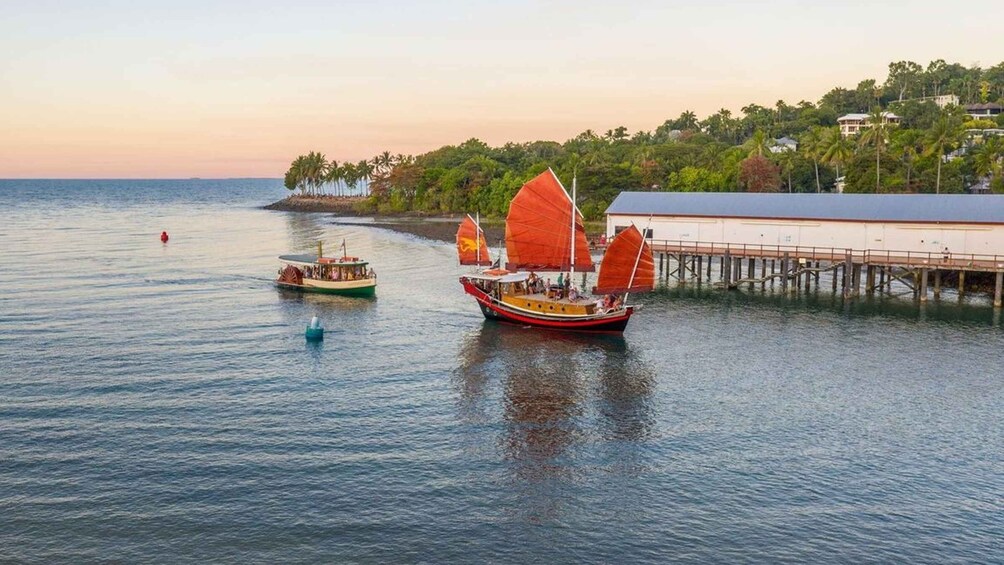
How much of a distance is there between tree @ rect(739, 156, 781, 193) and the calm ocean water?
49107mm

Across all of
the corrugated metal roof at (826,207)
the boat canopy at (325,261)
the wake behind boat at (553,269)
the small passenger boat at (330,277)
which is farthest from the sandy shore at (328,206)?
the wake behind boat at (553,269)

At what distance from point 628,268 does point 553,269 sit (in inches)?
309

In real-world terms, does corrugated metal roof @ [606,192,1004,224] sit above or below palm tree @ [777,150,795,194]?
below

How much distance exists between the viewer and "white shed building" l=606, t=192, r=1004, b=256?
6631 centimetres

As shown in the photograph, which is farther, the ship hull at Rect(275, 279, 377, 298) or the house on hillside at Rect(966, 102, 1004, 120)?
the house on hillside at Rect(966, 102, 1004, 120)

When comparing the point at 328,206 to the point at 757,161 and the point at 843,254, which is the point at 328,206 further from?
the point at 843,254

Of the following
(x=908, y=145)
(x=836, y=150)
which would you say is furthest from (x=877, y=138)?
(x=908, y=145)

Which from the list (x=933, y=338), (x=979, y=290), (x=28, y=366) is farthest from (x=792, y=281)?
(x=28, y=366)

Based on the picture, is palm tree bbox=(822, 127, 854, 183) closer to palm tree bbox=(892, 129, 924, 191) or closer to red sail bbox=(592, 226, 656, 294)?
palm tree bbox=(892, 129, 924, 191)

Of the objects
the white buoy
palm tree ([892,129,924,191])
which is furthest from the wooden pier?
the white buoy

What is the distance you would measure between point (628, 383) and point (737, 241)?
Result: 116 feet

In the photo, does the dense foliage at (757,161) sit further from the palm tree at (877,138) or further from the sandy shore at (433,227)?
the sandy shore at (433,227)

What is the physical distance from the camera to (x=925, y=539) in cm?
2662

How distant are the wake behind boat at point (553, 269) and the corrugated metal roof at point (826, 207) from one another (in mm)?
18981
